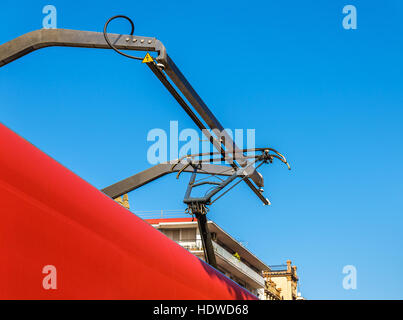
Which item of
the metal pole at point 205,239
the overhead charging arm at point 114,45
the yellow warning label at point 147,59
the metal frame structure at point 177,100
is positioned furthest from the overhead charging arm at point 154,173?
the yellow warning label at point 147,59

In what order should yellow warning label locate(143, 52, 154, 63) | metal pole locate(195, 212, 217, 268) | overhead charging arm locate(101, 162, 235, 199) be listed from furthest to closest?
1. metal pole locate(195, 212, 217, 268)
2. overhead charging arm locate(101, 162, 235, 199)
3. yellow warning label locate(143, 52, 154, 63)

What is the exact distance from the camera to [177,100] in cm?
667

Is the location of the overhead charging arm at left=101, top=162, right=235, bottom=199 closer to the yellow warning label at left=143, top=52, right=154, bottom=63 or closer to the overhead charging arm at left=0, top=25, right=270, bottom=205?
the overhead charging arm at left=0, top=25, right=270, bottom=205

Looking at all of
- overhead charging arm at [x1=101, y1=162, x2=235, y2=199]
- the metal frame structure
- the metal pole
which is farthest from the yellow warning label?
the metal pole

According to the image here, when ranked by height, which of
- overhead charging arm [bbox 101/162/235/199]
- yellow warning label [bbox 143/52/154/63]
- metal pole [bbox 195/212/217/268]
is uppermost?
yellow warning label [bbox 143/52/154/63]

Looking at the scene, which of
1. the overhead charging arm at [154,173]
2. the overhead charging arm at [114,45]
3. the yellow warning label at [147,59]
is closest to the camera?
the overhead charging arm at [114,45]

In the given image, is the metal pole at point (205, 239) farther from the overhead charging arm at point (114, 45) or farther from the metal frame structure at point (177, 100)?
the overhead charging arm at point (114, 45)

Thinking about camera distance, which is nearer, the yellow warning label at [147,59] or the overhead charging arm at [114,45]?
the overhead charging arm at [114,45]

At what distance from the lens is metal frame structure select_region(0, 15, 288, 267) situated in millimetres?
5332

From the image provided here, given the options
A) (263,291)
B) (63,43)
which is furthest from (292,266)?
(63,43)

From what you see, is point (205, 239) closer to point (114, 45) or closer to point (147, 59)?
point (147, 59)

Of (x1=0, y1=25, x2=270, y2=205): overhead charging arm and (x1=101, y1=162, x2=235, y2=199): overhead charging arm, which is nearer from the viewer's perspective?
(x1=0, y1=25, x2=270, y2=205): overhead charging arm

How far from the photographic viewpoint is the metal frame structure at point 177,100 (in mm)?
5332
